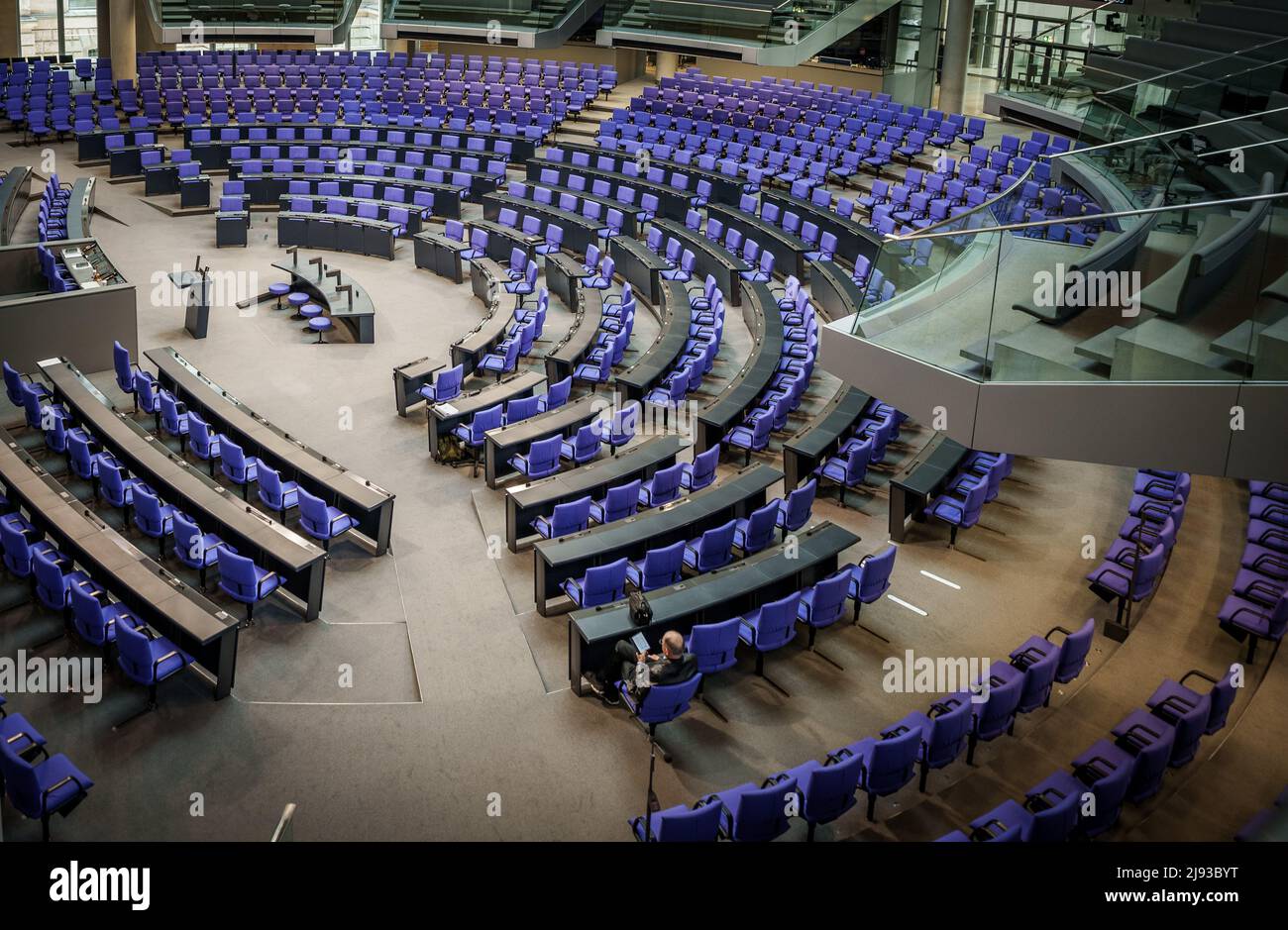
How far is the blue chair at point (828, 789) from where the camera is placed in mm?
7445

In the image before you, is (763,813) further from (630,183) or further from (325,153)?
(325,153)

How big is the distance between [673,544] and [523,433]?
2711 millimetres

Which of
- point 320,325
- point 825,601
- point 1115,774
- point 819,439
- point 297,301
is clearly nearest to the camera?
point 1115,774

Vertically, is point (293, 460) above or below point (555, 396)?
below

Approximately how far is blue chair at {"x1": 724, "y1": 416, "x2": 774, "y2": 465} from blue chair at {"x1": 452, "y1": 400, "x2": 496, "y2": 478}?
8.78 ft

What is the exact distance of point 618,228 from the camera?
20797 millimetres

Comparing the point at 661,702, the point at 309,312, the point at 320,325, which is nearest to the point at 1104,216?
the point at 661,702

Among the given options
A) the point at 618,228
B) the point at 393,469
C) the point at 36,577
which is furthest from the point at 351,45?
the point at 36,577

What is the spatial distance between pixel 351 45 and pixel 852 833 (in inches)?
1378

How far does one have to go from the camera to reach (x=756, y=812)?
729cm

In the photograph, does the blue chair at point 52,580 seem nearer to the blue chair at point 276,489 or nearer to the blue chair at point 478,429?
the blue chair at point 276,489

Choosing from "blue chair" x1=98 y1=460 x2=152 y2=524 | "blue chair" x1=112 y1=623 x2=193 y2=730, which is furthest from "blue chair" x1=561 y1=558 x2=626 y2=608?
"blue chair" x1=98 y1=460 x2=152 y2=524

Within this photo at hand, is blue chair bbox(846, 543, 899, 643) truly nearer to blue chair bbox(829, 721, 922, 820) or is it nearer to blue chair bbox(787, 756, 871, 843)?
blue chair bbox(829, 721, 922, 820)
